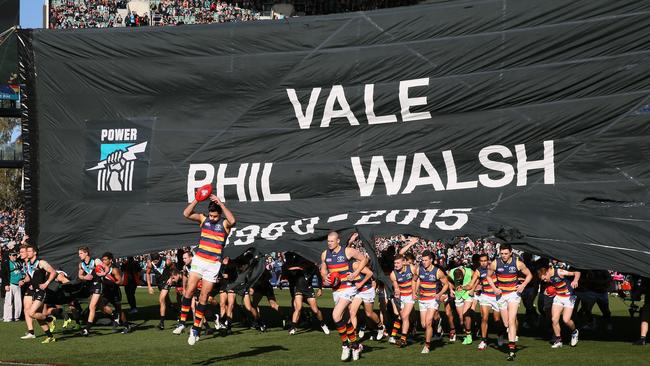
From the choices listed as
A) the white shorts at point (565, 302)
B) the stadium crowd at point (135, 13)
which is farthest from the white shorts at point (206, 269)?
the stadium crowd at point (135, 13)

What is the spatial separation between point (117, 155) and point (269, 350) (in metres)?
6.54

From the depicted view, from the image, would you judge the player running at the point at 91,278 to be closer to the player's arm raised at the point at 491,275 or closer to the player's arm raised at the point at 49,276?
the player's arm raised at the point at 49,276

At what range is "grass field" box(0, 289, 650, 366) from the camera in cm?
1394

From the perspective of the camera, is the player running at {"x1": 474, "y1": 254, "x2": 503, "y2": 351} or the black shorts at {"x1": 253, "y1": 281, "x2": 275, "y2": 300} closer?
the player running at {"x1": 474, "y1": 254, "x2": 503, "y2": 351}

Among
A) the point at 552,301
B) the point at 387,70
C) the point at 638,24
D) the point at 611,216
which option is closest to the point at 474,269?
the point at 552,301

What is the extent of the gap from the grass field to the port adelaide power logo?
10.7ft

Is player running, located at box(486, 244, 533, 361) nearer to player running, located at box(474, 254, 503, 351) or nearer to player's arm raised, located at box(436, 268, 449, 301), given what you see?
player running, located at box(474, 254, 503, 351)

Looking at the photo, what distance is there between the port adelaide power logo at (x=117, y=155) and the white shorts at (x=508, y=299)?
27.2 feet

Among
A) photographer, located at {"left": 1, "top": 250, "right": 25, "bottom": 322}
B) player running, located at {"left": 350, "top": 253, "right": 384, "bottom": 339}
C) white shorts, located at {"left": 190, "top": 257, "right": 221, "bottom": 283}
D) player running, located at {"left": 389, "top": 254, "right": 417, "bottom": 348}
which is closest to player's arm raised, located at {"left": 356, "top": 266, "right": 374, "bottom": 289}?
player running, located at {"left": 350, "top": 253, "right": 384, "bottom": 339}

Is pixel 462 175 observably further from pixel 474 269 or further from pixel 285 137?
pixel 285 137

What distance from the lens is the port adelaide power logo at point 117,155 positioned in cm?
1925

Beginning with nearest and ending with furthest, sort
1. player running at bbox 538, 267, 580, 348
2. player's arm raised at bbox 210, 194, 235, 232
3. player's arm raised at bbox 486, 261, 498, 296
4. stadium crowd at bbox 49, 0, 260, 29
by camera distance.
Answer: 1. player's arm raised at bbox 210, 194, 235, 232
2. player's arm raised at bbox 486, 261, 498, 296
3. player running at bbox 538, 267, 580, 348
4. stadium crowd at bbox 49, 0, 260, 29

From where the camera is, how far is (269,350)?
15352mm

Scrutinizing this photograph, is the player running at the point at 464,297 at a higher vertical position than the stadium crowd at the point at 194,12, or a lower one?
lower
